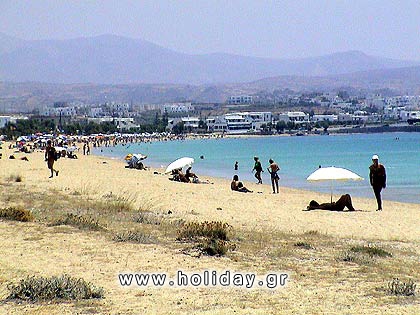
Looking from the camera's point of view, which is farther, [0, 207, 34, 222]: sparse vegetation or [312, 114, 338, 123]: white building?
[312, 114, 338, 123]: white building

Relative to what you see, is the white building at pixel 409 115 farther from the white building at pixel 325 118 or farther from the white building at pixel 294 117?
the white building at pixel 294 117

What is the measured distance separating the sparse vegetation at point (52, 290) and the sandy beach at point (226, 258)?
0.38ft

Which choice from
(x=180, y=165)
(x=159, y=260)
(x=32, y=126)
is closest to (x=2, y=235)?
(x=159, y=260)

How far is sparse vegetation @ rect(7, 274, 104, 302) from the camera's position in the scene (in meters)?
6.07

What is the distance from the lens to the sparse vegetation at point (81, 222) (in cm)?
982

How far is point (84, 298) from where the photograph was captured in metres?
6.12

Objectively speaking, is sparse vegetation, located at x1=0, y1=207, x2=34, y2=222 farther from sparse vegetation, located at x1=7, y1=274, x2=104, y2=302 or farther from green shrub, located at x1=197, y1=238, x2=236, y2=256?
sparse vegetation, located at x1=7, y1=274, x2=104, y2=302

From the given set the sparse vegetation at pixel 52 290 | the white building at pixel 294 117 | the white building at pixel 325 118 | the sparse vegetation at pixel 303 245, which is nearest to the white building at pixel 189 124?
the white building at pixel 294 117

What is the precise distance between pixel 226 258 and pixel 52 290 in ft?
7.99

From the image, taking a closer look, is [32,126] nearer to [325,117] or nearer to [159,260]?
[325,117]

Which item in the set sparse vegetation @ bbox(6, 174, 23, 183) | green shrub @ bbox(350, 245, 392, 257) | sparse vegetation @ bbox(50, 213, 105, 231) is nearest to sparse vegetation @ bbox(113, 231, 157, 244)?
sparse vegetation @ bbox(50, 213, 105, 231)

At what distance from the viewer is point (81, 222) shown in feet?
32.9

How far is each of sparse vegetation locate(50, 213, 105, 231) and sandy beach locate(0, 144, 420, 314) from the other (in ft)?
0.56

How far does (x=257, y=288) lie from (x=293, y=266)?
1.15 meters
